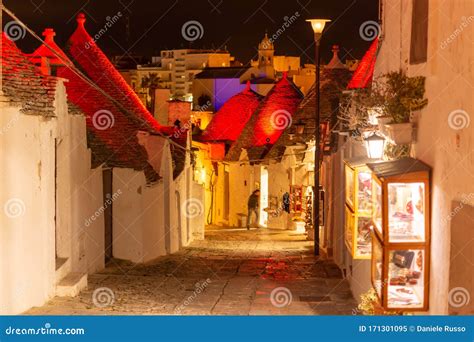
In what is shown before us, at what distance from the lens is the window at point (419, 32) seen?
10281 mm

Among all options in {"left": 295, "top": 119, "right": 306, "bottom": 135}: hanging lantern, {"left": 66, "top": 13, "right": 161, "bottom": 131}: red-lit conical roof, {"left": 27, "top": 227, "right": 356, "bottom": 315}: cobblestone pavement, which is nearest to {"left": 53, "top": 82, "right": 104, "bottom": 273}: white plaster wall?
{"left": 27, "top": 227, "right": 356, "bottom": 315}: cobblestone pavement

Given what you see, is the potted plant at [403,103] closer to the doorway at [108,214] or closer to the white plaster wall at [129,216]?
the doorway at [108,214]

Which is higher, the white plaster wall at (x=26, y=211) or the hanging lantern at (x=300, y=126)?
the hanging lantern at (x=300, y=126)

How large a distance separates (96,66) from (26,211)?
1411 cm

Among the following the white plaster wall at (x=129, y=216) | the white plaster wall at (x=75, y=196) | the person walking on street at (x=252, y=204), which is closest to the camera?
the white plaster wall at (x=75, y=196)

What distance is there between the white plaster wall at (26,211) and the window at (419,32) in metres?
5.70

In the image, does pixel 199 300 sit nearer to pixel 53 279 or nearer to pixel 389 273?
pixel 53 279

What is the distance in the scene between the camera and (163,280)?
17.5 m

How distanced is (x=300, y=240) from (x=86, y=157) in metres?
13.7

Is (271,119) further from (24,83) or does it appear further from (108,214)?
(24,83)

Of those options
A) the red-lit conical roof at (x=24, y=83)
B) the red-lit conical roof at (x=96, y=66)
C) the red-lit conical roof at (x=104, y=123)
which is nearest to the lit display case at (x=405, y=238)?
the red-lit conical roof at (x=24, y=83)

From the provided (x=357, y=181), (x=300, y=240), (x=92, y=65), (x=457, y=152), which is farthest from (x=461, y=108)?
(x=300, y=240)

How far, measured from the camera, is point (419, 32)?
10633 mm

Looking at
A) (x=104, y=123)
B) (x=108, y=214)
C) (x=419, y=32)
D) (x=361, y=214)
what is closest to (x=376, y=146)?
(x=361, y=214)
